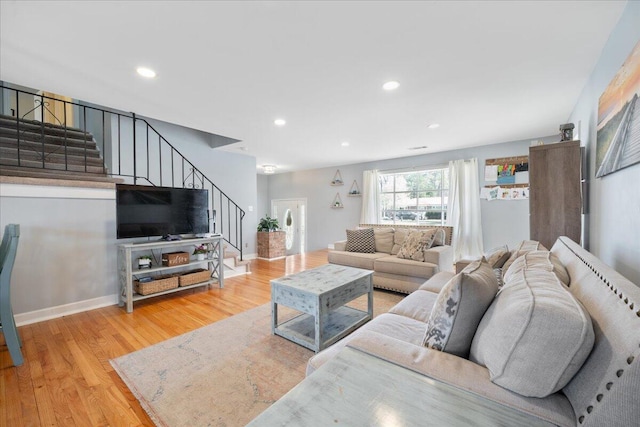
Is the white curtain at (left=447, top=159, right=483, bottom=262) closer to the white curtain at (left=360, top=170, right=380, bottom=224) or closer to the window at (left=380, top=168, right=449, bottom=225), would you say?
the window at (left=380, top=168, right=449, bottom=225)

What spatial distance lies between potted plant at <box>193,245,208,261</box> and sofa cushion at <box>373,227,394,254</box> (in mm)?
2663

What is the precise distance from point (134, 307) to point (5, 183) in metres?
1.74

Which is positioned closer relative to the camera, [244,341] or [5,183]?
[244,341]

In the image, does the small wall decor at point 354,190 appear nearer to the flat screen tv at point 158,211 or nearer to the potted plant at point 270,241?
the potted plant at point 270,241

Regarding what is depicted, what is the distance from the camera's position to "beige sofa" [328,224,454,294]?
134 inches

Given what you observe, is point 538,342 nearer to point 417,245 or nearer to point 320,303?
point 320,303

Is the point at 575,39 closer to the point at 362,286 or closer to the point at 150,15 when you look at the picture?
the point at 362,286

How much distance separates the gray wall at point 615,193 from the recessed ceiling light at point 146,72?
3337mm

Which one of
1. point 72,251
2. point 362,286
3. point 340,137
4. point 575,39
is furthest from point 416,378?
point 340,137

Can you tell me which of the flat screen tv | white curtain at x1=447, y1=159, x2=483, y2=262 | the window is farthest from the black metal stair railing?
white curtain at x1=447, y1=159, x2=483, y2=262

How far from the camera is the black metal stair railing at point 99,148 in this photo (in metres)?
3.54

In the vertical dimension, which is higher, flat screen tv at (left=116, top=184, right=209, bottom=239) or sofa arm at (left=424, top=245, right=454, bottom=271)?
flat screen tv at (left=116, top=184, right=209, bottom=239)

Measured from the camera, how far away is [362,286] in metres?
2.60

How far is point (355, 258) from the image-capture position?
403 cm
